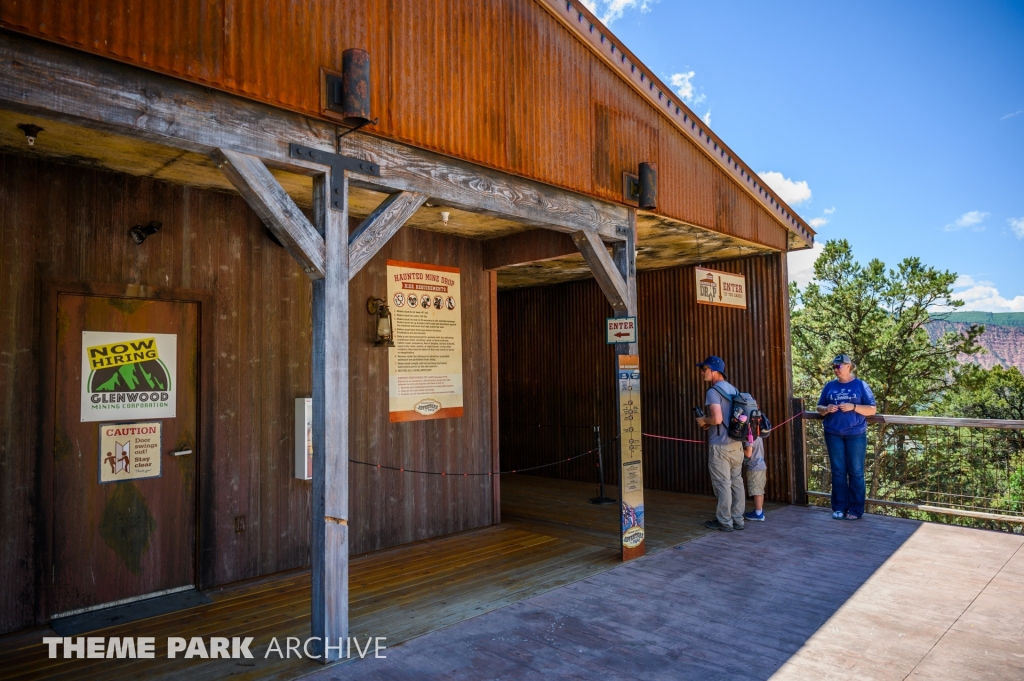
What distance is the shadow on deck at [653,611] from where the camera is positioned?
3.46 m

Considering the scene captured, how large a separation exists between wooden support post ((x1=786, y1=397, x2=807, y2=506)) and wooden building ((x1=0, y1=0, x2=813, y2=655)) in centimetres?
221

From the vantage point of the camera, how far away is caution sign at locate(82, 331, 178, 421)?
4395 millimetres

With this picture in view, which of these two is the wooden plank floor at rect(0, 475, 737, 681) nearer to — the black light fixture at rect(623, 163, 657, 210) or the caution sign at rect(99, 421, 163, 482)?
the caution sign at rect(99, 421, 163, 482)

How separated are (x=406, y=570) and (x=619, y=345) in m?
2.69

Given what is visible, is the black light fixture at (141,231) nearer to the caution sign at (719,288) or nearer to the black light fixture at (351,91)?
the black light fixture at (351,91)

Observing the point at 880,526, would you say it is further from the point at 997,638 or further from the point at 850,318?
the point at 850,318

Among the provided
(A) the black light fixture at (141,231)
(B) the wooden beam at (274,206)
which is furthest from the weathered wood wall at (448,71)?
(A) the black light fixture at (141,231)

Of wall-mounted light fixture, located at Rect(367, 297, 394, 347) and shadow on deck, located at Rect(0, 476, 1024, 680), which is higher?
A: wall-mounted light fixture, located at Rect(367, 297, 394, 347)

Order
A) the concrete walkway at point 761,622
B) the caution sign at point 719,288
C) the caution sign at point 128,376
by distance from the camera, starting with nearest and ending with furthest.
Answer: the concrete walkway at point 761,622 → the caution sign at point 128,376 → the caution sign at point 719,288

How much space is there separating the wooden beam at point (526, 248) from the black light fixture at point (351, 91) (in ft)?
8.94

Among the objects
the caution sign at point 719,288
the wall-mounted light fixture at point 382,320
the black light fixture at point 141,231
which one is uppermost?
the black light fixture at point 141,231

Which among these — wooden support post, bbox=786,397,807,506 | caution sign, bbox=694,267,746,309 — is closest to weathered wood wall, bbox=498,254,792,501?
wooden support post, bbox=786,397,807,506

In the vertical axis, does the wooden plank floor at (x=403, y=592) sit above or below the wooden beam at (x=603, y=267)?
below

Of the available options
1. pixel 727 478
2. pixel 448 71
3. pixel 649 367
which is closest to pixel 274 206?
pixel 448 71
